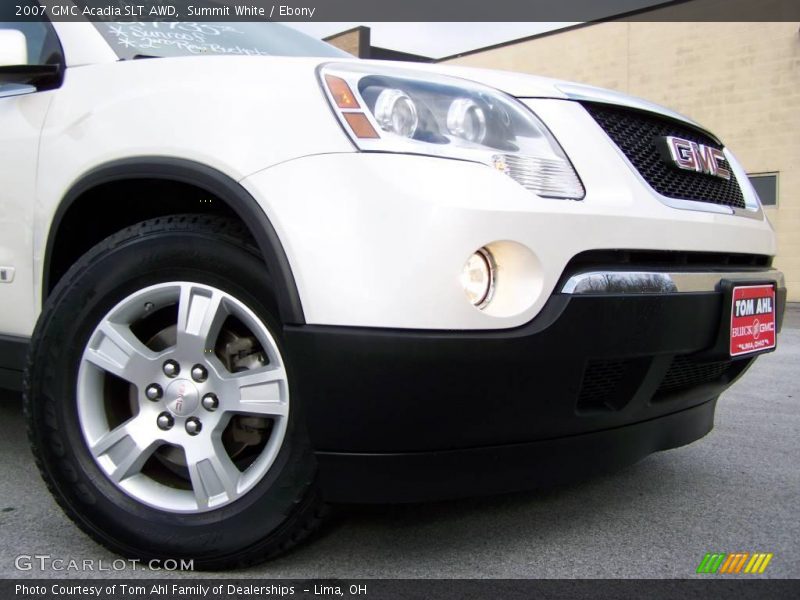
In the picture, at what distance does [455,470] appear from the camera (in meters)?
1.78

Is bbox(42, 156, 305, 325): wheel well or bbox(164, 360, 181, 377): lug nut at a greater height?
bbox(42, 156, 305, 325): wheel well

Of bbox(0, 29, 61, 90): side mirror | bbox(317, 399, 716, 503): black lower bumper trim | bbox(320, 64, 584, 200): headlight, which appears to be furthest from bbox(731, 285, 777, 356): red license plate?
bbox(0, 29, 61, 90): side mirror

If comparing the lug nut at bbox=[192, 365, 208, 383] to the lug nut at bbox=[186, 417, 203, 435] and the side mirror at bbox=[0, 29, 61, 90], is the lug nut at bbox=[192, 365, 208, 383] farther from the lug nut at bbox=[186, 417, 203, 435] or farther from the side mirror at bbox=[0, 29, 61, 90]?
the side mirror at bbox=[0, 29, 61, 90]

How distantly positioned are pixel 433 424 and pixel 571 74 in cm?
1650

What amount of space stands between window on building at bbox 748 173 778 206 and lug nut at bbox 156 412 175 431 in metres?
14.5

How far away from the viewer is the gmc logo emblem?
7.13 ft

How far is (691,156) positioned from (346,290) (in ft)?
3.95

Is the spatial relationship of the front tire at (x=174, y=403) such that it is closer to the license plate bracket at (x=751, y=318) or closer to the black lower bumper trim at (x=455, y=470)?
the black lower bumper trim at (x=455, y=470)

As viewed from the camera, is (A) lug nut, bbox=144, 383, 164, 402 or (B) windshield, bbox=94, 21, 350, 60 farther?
(B) windshield, bbox=94, 21, 350, 60

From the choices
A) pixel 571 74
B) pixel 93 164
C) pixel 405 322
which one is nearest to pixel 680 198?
pixel 405 322

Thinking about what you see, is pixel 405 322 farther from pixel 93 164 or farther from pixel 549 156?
pixel 93 164

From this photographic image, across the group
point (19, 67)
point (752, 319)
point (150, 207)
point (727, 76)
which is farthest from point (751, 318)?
point (727, 76)

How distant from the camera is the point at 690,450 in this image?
314 cm

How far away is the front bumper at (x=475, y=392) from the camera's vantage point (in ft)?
5.53
